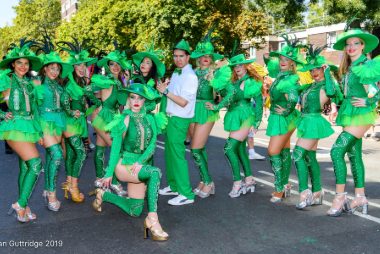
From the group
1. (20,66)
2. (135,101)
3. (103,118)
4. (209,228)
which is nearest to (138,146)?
(135,101)

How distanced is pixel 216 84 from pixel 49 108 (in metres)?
2.20

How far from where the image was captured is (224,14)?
76.4ft

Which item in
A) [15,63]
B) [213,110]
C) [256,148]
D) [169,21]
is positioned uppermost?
[169,21]

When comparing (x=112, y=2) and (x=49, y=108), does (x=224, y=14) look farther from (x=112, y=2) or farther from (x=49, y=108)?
(x=49, y=108)

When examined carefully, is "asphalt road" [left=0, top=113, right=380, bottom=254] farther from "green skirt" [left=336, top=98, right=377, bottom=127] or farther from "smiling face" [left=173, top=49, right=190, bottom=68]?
"smiling face" [left=173, top=49, right=190, bottom=68]

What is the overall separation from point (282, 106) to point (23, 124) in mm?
3218

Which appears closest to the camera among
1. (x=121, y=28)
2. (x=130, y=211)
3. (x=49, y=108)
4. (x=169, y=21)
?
(x=130, y=211)

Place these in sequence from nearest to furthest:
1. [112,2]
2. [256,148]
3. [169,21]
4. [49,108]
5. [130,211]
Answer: [130,211]
[49,108]
[256,148]
[169,21]
[112,2]

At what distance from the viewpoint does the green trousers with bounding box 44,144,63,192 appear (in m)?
5.66

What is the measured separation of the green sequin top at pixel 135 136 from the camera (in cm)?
480

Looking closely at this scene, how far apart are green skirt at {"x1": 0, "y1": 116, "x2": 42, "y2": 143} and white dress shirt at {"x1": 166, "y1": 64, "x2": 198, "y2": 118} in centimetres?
179

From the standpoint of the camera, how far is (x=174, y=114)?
6094 millimetres

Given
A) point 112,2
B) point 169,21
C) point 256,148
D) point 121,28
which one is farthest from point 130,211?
point 112,2

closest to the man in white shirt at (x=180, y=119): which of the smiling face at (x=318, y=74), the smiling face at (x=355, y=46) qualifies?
the smiling face at (x=318, y=74)
